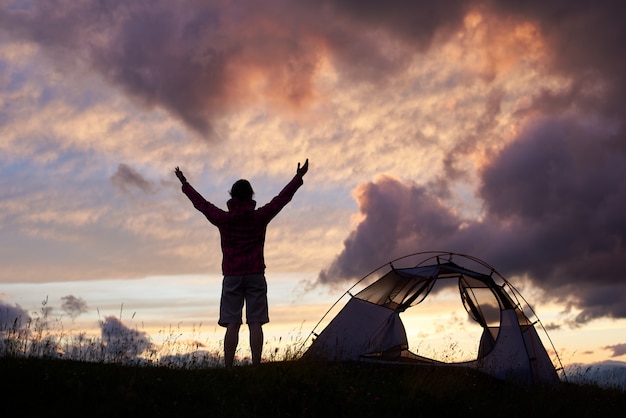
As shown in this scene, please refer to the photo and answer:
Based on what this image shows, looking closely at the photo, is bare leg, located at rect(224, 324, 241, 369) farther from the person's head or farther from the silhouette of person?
the person's head

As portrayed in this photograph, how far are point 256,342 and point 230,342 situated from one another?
1.66 feet

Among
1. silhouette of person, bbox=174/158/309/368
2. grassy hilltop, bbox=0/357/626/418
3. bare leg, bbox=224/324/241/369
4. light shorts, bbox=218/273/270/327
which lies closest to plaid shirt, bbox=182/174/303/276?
silhouette of person, bbox=174/158/309/368

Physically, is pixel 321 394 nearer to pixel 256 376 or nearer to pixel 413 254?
pixel 256 376

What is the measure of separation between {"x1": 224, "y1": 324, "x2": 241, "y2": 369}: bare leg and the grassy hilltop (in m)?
0.38

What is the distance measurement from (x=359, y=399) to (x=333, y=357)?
3538mm

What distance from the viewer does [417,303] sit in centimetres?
1568

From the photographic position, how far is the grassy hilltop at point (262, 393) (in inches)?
375

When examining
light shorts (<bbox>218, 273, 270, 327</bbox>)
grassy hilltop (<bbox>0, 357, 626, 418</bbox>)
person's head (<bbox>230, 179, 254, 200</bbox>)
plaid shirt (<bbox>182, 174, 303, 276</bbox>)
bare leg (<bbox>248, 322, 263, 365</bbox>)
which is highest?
person's head (<bbox>230, 179, 254, 200</bbox>)

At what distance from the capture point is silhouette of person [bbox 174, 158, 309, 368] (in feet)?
38.6

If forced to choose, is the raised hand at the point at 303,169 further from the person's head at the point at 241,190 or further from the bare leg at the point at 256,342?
the bare leg at the point at 256,342

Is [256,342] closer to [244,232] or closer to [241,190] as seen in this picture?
[244,232]

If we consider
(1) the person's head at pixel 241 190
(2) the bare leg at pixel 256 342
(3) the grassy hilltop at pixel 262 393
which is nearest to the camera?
(3) the grassy hilltop at pixel 262 393

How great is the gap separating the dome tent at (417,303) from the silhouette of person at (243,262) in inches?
89.6

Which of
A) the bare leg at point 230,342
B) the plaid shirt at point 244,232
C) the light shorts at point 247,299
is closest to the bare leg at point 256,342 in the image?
the light shorts at point 247,299
